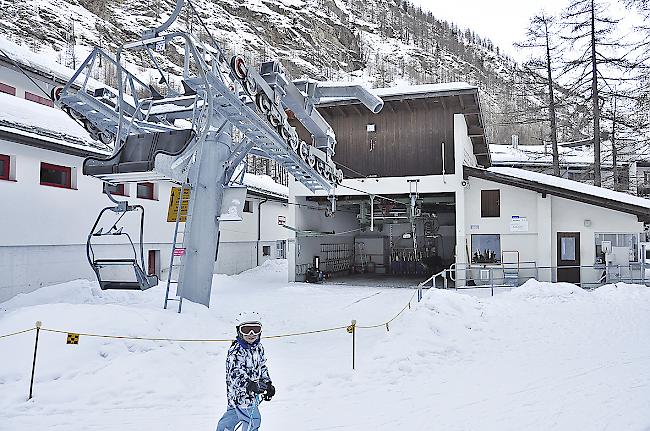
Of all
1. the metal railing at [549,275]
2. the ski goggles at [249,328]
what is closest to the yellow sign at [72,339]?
the ski goggles at [249,328]

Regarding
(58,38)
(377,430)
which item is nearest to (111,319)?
(377,430)

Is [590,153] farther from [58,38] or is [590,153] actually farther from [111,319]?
[58,38]

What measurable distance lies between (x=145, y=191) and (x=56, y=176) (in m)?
3.89

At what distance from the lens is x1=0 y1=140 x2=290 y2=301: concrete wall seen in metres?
14.1

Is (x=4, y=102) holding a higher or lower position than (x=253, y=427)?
higher

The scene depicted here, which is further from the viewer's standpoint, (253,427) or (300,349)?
(300,349)

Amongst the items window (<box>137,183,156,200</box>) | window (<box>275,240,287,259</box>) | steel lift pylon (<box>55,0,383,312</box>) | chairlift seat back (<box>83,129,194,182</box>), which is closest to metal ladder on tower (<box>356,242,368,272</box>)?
window (<box>275,240,287,259</box>)

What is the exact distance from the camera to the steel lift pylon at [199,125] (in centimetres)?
1002

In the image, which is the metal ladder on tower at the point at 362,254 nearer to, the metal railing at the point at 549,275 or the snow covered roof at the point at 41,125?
the metal railing at the point at 549,275

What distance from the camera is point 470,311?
13109mm

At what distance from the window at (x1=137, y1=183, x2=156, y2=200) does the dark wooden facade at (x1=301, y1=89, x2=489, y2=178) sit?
758cm

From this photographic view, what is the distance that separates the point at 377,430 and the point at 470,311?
7.60 m

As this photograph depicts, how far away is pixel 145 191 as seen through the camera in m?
19.6

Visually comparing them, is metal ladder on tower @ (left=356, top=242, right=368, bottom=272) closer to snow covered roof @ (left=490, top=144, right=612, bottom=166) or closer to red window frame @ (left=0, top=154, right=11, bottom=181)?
snow covered roof @ (left=490, top=144, right=612, bottom=166)
